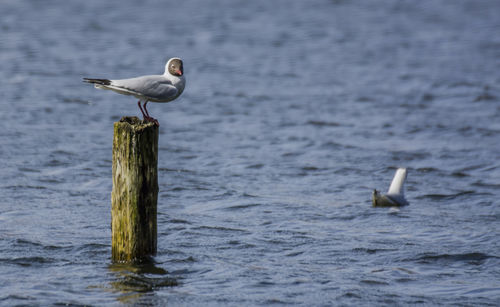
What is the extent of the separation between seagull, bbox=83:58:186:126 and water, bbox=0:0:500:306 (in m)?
1.94

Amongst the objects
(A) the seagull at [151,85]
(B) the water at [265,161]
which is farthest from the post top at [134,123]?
(B) the water at [265,161]

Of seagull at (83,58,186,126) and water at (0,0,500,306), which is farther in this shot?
water at (0,0,500,306)

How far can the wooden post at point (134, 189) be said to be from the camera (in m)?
8.60

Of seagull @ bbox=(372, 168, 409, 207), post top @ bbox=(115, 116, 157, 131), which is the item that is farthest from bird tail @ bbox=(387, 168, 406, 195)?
post top @ bbox=(115, 116, 157, 131)

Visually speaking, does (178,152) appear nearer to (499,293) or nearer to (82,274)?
(82,274)

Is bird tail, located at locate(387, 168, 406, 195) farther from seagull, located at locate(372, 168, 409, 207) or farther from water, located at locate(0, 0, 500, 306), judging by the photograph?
water, located at locate(0, 0, 500, 306)

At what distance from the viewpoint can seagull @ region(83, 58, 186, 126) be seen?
9273mm

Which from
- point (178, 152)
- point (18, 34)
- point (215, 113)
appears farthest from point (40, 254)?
point (18, 34)

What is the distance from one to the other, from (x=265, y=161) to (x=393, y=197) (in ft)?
12.5

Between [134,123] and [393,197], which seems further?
[393,197]

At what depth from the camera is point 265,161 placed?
15.9 metres

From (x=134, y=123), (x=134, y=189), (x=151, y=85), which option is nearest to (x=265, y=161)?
(x=151, y=85)

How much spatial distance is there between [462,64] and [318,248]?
58.5ft

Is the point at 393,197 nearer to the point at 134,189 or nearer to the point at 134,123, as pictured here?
the point at 134,189
